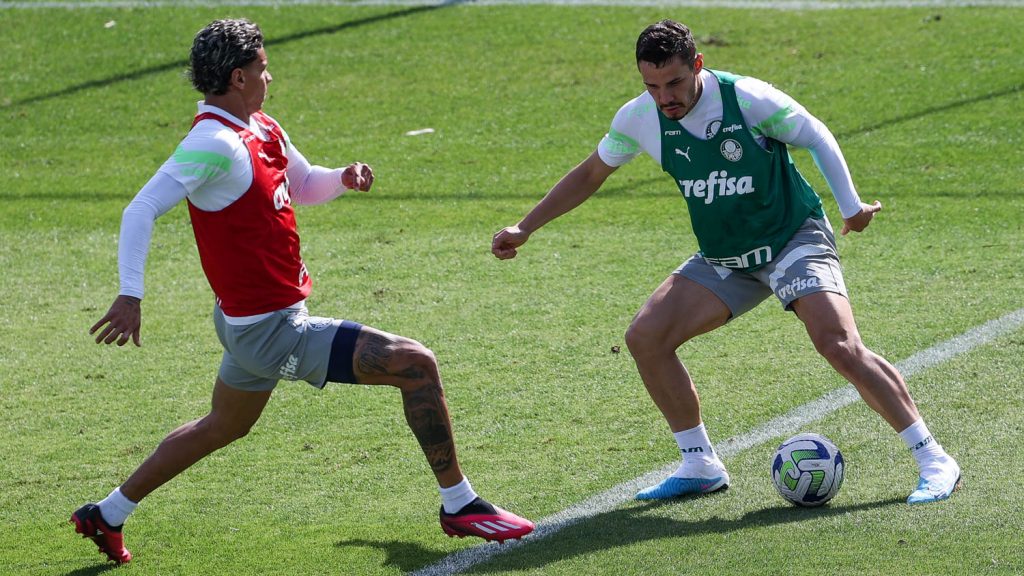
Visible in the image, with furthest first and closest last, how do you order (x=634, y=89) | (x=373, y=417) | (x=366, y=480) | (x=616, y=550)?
(x=634, y=89) < (x=373, y=417) < (x=366, y=480) < (x=616, y=550)

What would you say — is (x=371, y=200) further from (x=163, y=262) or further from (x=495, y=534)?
(x=495, y=534)

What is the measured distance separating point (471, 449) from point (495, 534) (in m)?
1.19

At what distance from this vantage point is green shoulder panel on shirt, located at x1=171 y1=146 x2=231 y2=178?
4574 mm

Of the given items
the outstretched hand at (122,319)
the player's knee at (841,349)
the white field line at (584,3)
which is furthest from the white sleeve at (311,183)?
the white field line at (584,3)

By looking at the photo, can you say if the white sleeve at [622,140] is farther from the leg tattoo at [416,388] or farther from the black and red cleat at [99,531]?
the black and red cleat at [99,531]

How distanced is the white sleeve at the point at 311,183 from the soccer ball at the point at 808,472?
6.87 feet

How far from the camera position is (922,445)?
5230 millimetres

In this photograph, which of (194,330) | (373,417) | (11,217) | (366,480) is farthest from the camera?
(11,217)

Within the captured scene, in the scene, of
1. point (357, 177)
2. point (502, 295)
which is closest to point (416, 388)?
point (357, 177)

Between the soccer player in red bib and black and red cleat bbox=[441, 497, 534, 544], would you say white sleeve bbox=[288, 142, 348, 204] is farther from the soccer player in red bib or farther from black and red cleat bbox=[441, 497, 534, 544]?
black and red cleat bbox=[441, 497, 534, 544]

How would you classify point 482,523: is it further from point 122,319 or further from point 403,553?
point 122,319

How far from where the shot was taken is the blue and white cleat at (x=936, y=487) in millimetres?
5090

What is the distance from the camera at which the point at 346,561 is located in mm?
5023

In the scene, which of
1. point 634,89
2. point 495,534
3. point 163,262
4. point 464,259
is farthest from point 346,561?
point 634,89
